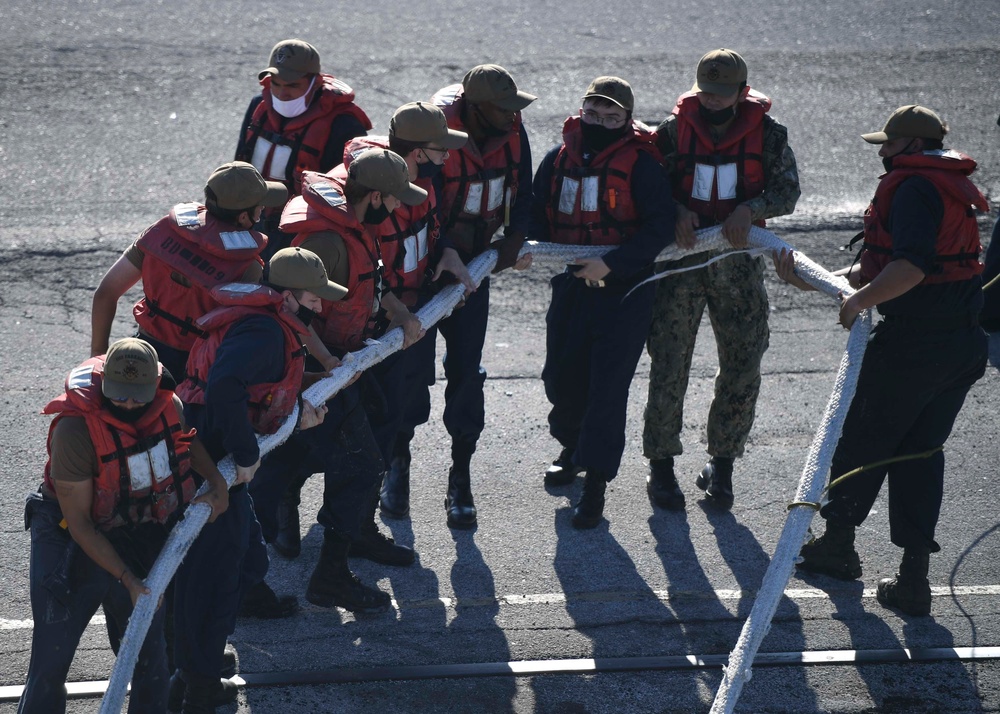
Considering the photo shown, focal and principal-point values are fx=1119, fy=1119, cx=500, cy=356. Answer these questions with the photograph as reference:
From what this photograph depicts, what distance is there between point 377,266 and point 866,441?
100 inches

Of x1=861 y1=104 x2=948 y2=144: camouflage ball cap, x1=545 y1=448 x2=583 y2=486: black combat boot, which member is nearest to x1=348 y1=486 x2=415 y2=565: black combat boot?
x1=545 y1=448 x2=583 y2=486: black combat boot

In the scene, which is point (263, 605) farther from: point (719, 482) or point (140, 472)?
point (719, 482)

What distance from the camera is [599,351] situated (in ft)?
19.6

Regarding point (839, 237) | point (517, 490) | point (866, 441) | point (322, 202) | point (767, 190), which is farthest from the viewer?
point (839, 237)

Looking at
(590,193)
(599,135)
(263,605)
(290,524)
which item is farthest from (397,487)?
(599,135)

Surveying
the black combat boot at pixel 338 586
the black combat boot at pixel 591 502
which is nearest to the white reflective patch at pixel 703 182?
the black combat boot at pixel 591 502

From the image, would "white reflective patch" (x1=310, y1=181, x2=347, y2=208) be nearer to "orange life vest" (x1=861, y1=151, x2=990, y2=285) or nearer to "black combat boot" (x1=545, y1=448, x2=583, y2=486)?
"black combat boot" (x1=545, y1=448, x2=583, y2=486)

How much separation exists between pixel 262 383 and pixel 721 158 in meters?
2.80

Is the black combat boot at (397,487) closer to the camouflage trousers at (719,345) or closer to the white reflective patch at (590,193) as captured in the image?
the camouflage trousers at (719,345)

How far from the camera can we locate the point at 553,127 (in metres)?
10.8

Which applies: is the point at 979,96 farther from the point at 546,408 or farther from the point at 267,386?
the point at 267,386

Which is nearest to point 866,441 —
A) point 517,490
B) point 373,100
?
point 517,490

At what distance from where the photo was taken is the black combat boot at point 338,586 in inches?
209

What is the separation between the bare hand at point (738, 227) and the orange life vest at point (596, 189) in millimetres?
478
